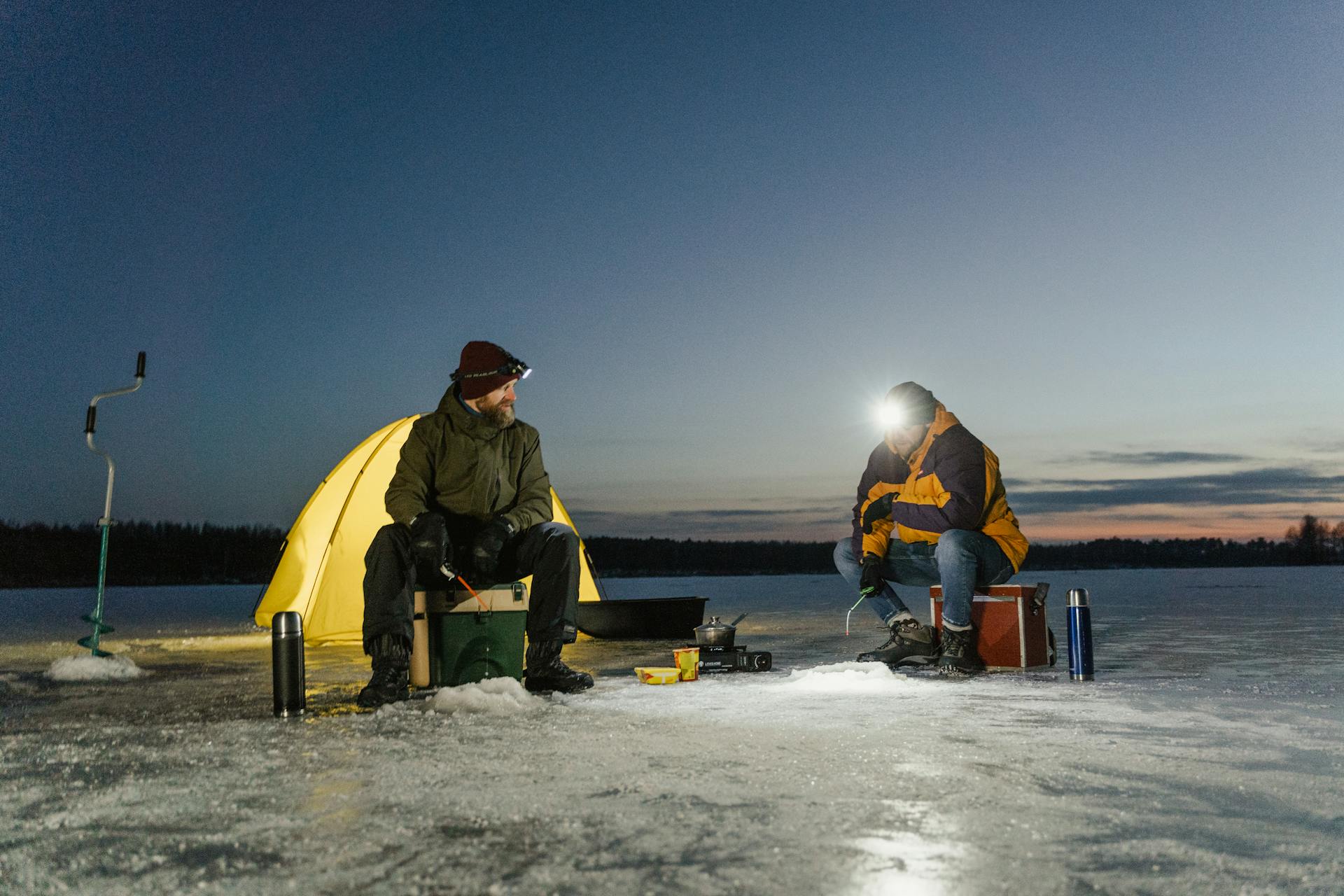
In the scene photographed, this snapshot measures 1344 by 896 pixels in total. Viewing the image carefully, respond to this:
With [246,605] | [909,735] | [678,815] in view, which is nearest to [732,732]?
[909,735]

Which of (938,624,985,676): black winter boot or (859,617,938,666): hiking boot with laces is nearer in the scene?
(938,624,985,676): black winter boot

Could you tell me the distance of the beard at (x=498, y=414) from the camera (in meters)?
4.37

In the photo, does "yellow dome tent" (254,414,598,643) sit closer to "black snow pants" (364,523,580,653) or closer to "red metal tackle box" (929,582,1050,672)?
"black snow pants" (364,523,580,653)

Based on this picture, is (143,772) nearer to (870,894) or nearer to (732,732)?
(732,732)

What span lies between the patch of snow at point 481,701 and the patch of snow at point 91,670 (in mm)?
2222

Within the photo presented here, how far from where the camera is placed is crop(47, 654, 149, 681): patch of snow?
15.6 ft

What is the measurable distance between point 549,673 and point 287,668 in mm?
1112

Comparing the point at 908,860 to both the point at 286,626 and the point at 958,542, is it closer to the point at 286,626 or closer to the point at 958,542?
the point at 286,626

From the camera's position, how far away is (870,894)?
1.50 m

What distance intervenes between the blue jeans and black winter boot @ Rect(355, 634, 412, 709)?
2.48 m

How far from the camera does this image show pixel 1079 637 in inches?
165

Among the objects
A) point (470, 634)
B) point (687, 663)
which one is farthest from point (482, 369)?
point (687, 663)

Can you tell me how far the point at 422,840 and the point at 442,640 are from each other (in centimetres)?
227

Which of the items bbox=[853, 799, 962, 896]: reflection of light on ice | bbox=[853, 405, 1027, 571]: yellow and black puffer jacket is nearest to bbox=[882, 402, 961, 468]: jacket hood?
bbox=[853, 405, 1027, 571]: yellow and black puffer jacket
